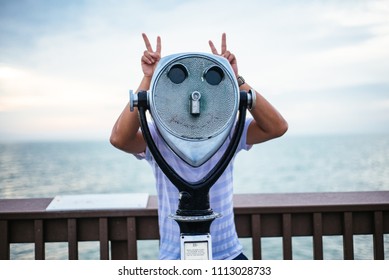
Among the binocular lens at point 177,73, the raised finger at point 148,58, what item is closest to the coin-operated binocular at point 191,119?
the binocular lens at point 177,73

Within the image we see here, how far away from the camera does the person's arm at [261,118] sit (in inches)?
45.1

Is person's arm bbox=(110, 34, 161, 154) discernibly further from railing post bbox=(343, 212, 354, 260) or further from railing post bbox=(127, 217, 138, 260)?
railing post bbox=(343, 212, 354, 260)

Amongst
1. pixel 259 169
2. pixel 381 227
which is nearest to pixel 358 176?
pixel 259 169

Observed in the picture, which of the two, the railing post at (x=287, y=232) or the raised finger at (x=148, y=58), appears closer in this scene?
the raised finger at (x=148, y=58)

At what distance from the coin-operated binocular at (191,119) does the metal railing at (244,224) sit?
66 cm

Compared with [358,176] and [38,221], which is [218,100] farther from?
[358,176]

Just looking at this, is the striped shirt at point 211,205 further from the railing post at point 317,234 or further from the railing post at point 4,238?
the railing post at point 4,238

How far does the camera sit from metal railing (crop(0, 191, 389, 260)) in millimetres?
1655

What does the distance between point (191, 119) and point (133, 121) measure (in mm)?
215

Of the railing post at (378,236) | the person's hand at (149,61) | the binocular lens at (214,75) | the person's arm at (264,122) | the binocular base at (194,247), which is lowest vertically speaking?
the railing post at (378,236)

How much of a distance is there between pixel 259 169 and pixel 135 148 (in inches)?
1235

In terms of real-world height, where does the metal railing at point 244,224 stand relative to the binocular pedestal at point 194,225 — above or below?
below

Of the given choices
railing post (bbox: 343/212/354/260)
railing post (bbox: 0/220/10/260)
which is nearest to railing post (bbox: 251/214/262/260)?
railing post (bbox: 343/212/354/260)
